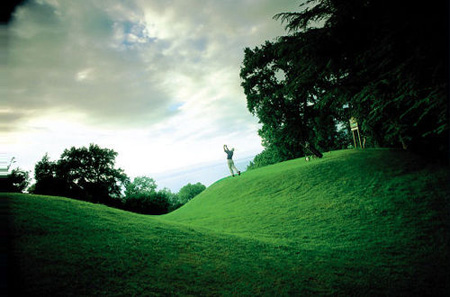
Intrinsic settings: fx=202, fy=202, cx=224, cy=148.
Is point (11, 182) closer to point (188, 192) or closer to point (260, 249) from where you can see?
point (260, 249)

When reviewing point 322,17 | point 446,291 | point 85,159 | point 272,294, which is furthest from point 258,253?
point 85,159

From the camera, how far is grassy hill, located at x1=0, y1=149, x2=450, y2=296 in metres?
3.85

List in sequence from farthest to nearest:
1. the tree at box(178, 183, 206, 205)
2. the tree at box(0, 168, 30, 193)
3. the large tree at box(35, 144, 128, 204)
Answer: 1. the tree at box(178, 183, 206, 205)
2. the large tree at box(35, 144, 128, 204)
3. the tree at box(0, 168, 30, 193)

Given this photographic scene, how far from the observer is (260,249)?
666cm

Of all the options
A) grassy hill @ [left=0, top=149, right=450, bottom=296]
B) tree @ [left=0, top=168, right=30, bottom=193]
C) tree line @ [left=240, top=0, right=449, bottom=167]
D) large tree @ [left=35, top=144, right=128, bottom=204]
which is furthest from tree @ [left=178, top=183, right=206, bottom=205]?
tree line @ [left=240, top=0, right=449, bottom=167]

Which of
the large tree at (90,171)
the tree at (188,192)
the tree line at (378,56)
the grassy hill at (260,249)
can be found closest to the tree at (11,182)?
the grassy hill at (260,249)

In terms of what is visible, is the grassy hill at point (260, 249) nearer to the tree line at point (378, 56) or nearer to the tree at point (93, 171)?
the tree line at point (378, 56)

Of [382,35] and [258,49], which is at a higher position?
[258,49]

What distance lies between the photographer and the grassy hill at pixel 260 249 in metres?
3.85

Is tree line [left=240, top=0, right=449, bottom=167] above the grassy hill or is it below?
above

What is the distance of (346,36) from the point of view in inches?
248

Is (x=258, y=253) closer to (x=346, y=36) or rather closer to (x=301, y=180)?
(x=346, y=36)

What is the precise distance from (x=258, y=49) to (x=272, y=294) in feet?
76.0

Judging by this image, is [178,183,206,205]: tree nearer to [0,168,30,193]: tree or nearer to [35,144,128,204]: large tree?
[35,144,128,204]: large tree
